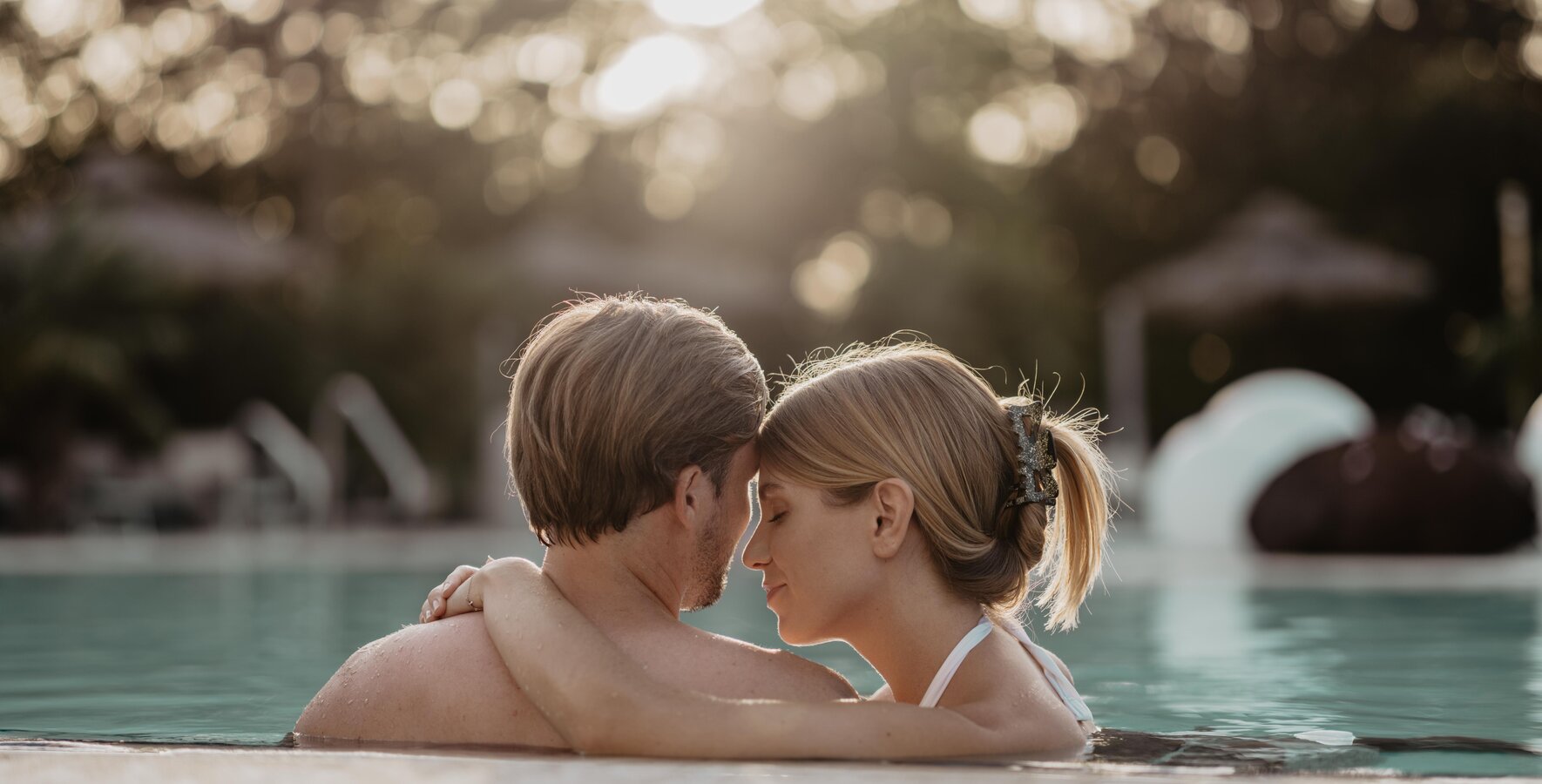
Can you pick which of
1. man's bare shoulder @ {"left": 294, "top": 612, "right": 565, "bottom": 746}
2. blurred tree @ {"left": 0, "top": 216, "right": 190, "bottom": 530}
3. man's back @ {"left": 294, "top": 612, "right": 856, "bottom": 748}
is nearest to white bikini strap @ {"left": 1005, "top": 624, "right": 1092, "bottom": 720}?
man's back @ {"left": 294, "top": 612, "right": 856, "bottom": 748}

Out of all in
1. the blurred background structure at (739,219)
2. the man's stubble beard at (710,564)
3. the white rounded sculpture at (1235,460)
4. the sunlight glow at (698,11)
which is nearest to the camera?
the man's stubble beard at (710,564)

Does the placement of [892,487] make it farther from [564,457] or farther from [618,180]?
[618,180]

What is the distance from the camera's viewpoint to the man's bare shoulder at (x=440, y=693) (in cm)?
257

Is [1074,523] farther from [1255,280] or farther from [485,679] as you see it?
[1255,280]

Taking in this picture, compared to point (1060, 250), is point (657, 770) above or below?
below

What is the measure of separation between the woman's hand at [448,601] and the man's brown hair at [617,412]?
0.85ft

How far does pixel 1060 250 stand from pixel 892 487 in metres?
21.5

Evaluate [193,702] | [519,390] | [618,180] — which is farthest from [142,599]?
[618,180]

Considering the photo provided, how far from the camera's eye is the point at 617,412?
2414 millimetres

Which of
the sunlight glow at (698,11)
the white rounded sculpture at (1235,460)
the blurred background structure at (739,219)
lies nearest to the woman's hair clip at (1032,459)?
the blurred background structure at (739,219)

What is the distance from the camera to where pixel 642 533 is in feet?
8.39

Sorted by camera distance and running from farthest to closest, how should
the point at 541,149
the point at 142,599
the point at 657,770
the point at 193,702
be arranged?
1. the point at 541,149
2. the point at 142,599
3. the point at 193,702
4. the point at 657,770

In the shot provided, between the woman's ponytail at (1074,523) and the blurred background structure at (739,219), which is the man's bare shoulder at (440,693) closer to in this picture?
the woman's ponytail at (1074,523)

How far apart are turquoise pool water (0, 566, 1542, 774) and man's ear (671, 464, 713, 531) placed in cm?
122
